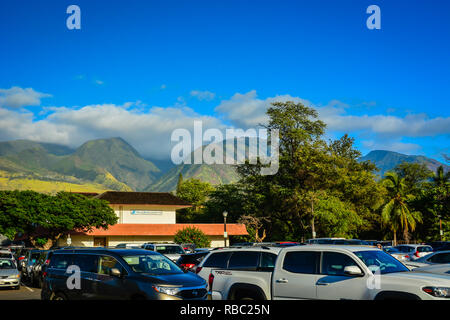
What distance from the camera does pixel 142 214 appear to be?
63.2 meters

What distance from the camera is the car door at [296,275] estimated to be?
10062mm

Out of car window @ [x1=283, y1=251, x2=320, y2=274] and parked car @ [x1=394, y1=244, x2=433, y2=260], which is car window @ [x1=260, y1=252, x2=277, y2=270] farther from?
parked car @ [x1=394, y1=244, x2=433, y2=260]

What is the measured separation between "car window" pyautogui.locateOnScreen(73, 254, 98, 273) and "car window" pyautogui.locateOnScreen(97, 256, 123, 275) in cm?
14

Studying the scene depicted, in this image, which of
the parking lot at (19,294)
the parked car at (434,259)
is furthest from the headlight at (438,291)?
the parking lot at (19,294)

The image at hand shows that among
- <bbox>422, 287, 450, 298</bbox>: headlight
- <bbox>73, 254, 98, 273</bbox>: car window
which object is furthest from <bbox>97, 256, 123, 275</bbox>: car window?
<bbox>422, 287, 450, 298</bbox>: headlight

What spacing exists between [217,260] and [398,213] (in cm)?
5082

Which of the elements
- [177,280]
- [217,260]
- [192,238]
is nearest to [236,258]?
[217,260]

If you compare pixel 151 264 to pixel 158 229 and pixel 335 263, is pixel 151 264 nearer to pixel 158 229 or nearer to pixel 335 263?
pixel 335 263

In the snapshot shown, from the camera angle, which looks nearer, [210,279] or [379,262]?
[379,262]

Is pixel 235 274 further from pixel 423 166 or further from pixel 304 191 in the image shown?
pixel 423 166

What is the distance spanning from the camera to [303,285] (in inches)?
398

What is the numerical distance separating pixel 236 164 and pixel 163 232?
1321cm

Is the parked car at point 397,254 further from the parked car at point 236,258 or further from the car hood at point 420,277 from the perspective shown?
the car hood at point 420,277
